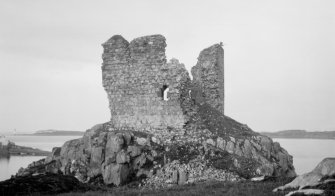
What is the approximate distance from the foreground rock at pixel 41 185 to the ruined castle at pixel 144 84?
7394 millimetres

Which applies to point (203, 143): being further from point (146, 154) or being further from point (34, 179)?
point (34, 179)

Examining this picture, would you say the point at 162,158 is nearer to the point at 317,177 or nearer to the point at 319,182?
the point at 317,177

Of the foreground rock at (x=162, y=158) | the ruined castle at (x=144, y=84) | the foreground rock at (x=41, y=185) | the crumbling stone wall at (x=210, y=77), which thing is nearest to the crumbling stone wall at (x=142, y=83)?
the ruined castle at (x=144, y=84)

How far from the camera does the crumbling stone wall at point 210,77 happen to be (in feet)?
74.1

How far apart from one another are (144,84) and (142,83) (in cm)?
13

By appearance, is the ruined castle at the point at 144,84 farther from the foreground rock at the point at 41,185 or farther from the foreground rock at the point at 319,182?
the foreground rock at the point at 319,182

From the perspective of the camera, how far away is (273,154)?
1944 cm

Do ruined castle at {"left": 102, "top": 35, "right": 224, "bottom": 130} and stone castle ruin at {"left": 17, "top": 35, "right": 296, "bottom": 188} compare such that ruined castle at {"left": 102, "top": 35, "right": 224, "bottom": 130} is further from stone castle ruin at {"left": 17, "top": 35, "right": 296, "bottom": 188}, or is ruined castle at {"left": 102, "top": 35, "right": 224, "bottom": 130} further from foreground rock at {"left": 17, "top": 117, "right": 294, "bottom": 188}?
foreground rock at {"left": 17, "top": 117, "right": 294, "bottom": 188}

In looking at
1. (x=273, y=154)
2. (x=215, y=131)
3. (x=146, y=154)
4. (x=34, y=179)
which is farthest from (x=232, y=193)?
(x=273, y=154)

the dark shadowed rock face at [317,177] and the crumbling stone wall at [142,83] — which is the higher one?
the crumbling stone wall at [142,83]

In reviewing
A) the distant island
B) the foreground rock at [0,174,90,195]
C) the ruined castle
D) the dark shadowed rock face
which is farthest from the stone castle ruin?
the distant island

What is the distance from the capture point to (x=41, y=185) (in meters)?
10.9

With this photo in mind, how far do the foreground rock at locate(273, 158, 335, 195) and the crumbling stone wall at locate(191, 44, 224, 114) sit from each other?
41.6 feet

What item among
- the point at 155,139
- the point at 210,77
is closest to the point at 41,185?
the point at 155,139
